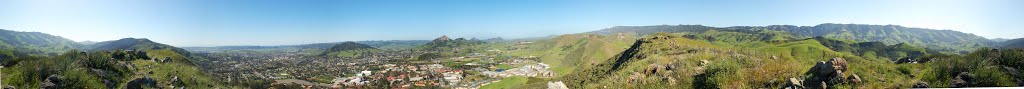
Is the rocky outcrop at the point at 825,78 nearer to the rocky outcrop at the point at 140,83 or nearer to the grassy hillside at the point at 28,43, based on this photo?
the rocky outcrop at the point at 140,83

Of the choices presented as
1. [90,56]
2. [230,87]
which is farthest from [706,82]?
[230,87]

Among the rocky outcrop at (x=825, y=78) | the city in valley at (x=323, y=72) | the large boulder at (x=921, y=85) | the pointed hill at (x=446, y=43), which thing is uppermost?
the rocky outcrop at (x=825, y=78)

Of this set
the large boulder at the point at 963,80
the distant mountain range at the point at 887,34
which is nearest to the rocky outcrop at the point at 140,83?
the large boulder at the point at 963,80

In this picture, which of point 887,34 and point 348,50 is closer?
point 348,50

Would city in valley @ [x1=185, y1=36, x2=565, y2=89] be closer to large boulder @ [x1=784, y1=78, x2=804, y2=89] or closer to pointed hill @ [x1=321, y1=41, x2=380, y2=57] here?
pointed hill @ [x1=321, y1=41, x2=380, y2=57]

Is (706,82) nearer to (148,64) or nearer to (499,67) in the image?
(148,64)

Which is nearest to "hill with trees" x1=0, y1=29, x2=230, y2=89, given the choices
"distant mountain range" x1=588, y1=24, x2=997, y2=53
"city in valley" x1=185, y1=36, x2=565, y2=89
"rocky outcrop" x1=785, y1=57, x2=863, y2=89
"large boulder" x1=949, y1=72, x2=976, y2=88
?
"city in valley" x1=185, y1=36, x2=565, y2=89

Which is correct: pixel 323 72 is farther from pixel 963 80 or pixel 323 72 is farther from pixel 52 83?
pixel 963 80

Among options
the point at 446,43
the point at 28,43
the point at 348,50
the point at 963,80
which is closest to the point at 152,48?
the point at 28,43
